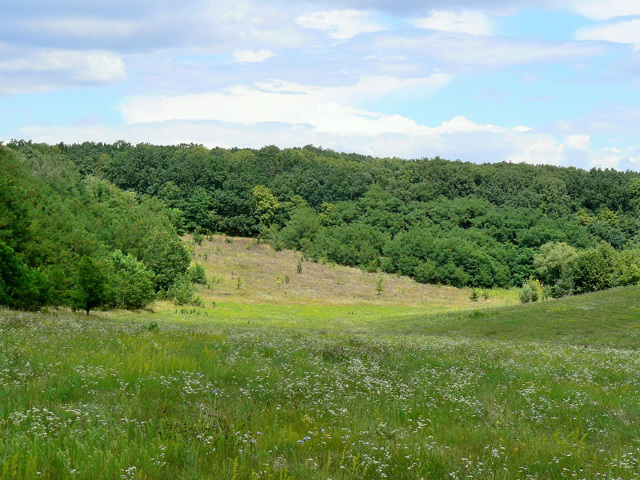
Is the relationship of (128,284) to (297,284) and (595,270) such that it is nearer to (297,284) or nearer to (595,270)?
(297,284)

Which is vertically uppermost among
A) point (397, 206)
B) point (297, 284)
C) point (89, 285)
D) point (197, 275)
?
point (397, 206)

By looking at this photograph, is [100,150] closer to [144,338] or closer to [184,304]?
[184,304]

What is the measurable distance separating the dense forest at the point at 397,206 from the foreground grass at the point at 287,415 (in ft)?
305

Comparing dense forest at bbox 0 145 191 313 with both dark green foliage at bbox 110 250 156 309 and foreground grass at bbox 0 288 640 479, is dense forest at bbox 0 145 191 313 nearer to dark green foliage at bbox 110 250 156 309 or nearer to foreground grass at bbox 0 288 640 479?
dark green foliage at bbox 110 250 156 309

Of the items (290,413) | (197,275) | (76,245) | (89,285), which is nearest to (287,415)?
(290,413)

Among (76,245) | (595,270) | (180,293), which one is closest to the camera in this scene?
(76,245)

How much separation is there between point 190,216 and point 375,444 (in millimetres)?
144594

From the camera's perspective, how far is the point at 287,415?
23.9ft

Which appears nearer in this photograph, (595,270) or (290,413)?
(290,413)

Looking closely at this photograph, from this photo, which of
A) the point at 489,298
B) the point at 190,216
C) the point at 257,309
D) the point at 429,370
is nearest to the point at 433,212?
the point at 489,298

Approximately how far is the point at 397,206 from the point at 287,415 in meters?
147

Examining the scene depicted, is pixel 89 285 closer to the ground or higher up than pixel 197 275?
higher up

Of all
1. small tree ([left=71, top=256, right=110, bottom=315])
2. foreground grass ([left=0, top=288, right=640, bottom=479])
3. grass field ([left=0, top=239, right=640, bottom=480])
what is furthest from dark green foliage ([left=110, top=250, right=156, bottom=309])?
foreground grass ([left=0, top=288, right=640, bottom=479])

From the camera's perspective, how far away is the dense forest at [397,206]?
12531 cm
